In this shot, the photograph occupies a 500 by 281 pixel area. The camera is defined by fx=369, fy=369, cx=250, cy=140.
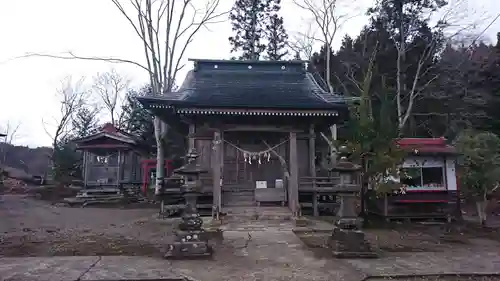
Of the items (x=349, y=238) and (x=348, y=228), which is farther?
(x=348, y=228)

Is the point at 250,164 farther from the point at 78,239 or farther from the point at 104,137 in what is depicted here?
the point at 104,137

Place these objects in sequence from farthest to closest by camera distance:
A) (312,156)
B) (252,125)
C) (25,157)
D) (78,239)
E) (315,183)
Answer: (25,157), (312,156), (315,183), (252,125), (78,239)

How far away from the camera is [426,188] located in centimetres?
1541

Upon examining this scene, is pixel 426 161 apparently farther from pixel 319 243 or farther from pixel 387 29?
pixel 387 29

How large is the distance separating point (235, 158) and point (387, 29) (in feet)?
55.4

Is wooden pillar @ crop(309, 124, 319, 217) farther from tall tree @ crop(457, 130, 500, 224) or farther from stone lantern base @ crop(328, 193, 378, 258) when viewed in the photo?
stone lantern base @ crop(328, 193, 378, 258)

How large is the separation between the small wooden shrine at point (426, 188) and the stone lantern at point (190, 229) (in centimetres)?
945

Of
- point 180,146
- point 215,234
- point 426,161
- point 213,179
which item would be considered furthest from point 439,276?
point 180,146

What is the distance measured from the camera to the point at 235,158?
16453 mm

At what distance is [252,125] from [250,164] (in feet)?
7.41

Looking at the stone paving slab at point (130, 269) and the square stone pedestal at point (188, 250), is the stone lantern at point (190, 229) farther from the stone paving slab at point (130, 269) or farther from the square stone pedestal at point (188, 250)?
the stone paving slab at point (130, 269)

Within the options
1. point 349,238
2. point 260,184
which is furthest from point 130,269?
point 260,184

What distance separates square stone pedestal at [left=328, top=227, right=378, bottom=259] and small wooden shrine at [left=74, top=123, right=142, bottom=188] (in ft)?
71.2

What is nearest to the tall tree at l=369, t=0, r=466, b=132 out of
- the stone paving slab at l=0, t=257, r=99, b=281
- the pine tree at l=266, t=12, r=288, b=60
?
the pine tree at l=266, t=12, r=288, b=60
